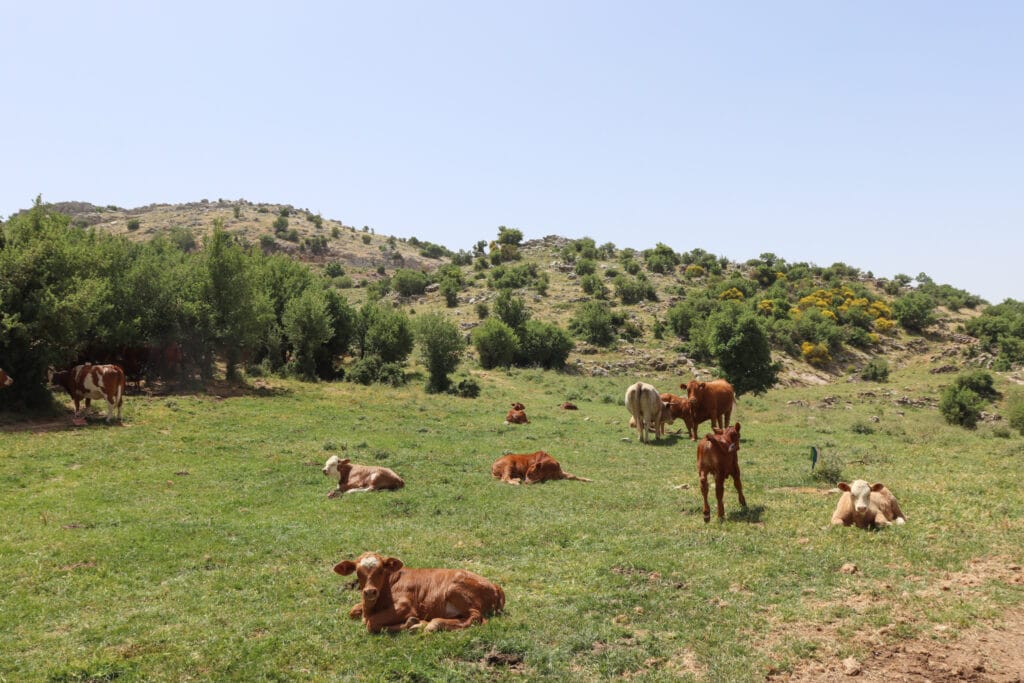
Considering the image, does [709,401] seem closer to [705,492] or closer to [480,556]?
[705,492]

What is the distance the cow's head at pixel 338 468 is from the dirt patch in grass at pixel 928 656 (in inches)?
449

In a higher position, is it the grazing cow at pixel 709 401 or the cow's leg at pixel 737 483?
the grazing cow at pixel 709 401

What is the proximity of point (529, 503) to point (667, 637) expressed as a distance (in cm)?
718

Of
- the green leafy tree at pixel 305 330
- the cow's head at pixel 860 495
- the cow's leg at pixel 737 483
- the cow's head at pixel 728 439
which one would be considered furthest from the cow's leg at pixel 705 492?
the green leafy tree at pixel 305 330

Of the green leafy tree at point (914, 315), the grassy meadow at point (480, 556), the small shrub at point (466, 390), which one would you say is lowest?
the grassy meadow at point (480, 556)

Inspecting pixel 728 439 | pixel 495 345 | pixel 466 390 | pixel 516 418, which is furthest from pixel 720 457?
pixel 495 345

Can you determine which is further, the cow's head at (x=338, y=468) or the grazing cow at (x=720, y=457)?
the cow's head at (x=338, y=468)

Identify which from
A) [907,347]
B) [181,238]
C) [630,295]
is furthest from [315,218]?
[907,347]

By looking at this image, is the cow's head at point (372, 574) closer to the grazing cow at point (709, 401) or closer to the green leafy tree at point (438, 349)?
the grazing cow at point (709, 401)

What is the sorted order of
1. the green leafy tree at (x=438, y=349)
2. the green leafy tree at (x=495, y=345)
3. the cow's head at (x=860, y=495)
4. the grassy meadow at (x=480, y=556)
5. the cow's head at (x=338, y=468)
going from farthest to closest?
the green leafy tree at (x=495, y=345)
the green leafy tree at (x=438, y=349)
the cow's head at (x=338, y=468)
the cow's head at (x=860, y=495)
the grassy meadow at (x=480, y=556)

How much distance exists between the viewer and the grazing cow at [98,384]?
23.1m

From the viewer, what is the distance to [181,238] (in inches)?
3575

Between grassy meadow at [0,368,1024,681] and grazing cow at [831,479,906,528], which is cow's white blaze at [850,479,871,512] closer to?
grazing cow at [831,479,906,528]

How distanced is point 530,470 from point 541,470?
0.98 feet
